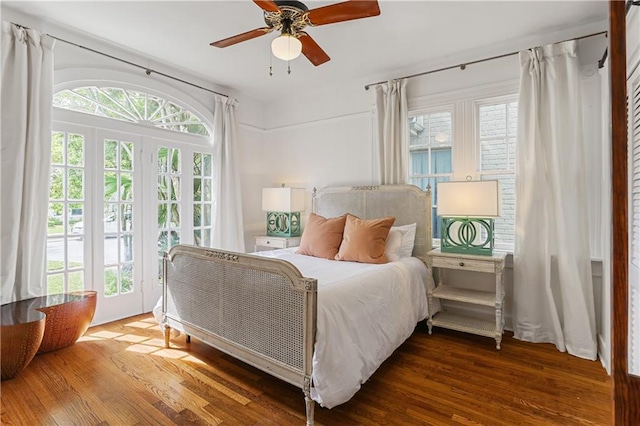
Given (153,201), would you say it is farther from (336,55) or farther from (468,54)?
(468,54)

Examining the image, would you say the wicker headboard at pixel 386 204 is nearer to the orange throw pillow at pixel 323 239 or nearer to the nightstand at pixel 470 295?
the nightstand at pixel 470 295

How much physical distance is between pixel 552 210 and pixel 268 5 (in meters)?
2.72

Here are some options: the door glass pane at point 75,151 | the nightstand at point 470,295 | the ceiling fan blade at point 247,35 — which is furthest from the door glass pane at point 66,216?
the nightstand at point 470,295

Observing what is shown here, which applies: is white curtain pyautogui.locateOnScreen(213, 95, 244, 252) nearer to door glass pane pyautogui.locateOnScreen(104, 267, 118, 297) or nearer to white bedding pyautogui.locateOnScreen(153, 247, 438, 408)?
door glass pane pyautogui.locateOnScreen(104, 267, 118, 297)

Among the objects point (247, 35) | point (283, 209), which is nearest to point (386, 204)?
point (283, 209)

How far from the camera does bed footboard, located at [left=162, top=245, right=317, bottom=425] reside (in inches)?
71.3

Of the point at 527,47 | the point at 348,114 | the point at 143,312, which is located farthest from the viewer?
the point at 348,114

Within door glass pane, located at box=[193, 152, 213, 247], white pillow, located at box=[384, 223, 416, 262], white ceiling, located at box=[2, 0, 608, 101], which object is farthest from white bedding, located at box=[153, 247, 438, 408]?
white ceiling, located at box=[2, 0, 608, 101]

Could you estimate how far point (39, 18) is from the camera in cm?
274

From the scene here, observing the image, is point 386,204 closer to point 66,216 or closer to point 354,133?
point 354,133

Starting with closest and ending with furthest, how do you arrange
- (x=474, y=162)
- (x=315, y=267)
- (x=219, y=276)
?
1. (x=219, y=276)
2. (x=315, y=267)
3. (x=474, y=162)

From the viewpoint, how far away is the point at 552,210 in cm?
278

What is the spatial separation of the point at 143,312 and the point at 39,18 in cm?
290

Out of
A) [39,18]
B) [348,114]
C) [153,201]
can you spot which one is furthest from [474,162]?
[39,18]
